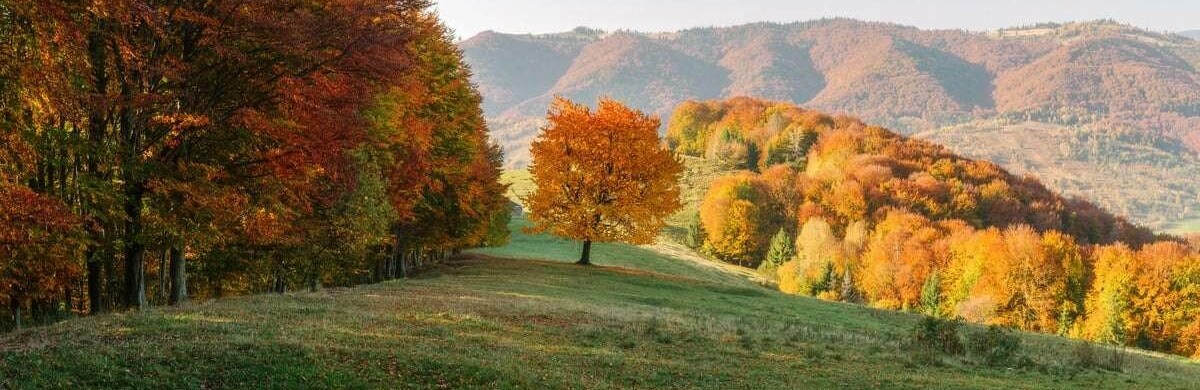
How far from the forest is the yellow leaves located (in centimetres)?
2261

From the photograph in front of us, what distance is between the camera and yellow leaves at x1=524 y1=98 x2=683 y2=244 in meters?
51.8

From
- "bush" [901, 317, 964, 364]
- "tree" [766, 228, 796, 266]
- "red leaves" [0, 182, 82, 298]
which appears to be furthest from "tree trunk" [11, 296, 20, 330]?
"tree" [766, 228, 796, 266]

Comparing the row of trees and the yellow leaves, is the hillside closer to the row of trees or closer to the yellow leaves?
the row of trees

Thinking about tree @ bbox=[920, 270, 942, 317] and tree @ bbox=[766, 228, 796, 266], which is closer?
tree @ bbox=[920, 270, 942, 317]

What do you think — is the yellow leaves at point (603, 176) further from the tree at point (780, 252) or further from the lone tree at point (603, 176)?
the tree at point (780, 252)

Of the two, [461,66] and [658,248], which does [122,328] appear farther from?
[658,248]

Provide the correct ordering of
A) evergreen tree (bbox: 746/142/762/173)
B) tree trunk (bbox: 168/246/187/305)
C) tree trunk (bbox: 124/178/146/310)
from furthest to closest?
evergreen tree (bbox: 746/142/762/173) < tree trunk (bbox: 168/246/187/305) < tree trunk (bbox: 124/178/146/310)

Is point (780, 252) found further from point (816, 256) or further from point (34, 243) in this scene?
point (34, 243)

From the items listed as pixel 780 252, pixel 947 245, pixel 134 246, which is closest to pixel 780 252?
pixel 780 252

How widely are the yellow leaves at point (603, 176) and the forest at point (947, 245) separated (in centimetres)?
2261

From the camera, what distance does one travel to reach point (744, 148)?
6900 inches

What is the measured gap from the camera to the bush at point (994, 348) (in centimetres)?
2289

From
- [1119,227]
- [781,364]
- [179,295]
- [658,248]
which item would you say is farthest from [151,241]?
[1119,227]

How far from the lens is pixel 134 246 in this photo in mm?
22578
